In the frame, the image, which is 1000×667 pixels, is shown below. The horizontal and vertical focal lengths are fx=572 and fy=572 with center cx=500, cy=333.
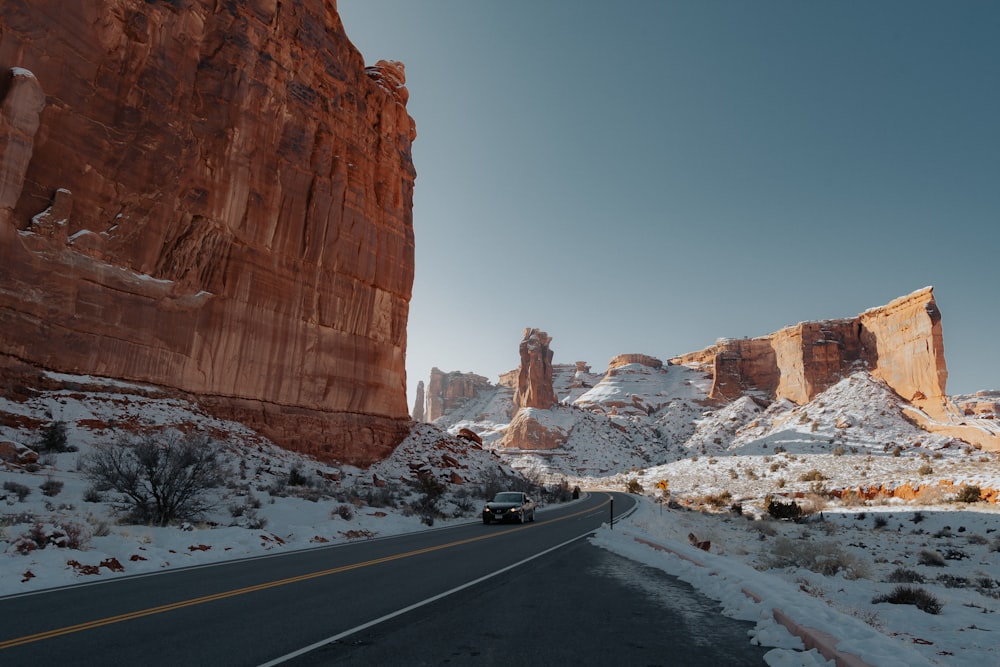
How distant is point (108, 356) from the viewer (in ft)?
92.4

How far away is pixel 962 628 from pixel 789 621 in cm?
353

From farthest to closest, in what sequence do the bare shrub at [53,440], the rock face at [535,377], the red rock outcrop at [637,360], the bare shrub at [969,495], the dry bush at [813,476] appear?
the red rock outcrop at [637,360]
the rock face at [535,377]
the dry bush at [813,476]
the bare shrub at [969,495]
the bare shrub at [53,440]

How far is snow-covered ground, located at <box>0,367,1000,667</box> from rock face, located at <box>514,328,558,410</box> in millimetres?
48089

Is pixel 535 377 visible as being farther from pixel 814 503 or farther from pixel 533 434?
pixel 814 503

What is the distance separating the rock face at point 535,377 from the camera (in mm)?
116500

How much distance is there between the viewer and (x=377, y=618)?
704 cm

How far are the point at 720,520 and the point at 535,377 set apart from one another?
85.3 meters

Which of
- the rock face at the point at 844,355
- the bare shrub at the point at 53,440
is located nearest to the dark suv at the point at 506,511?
the bare shrub at the point at 53,440

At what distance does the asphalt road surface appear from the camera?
18.3 feet

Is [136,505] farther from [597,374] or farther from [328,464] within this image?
[597,374]

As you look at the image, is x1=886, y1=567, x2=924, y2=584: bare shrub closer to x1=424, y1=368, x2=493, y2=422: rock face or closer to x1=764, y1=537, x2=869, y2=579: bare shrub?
x1=764, y1=537, x2=869, y2=579: bare shrub

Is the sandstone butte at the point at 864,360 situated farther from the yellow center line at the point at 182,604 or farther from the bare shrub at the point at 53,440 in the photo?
the bare shrub at the point at 53,440

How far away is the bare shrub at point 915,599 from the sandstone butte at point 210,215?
31.3m

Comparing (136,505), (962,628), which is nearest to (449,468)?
(136,505)
